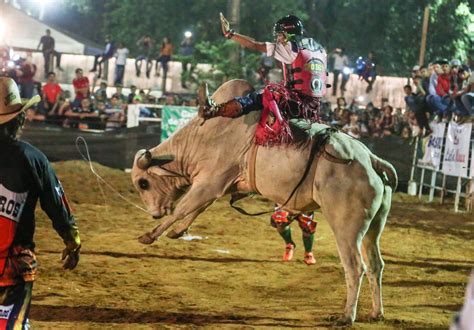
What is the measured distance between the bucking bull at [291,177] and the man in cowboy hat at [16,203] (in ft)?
11.4

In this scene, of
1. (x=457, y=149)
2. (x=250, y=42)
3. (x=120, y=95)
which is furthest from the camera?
(x=120, y=95)

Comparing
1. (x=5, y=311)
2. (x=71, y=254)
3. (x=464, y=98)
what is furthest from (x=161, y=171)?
(x=464, y=98)

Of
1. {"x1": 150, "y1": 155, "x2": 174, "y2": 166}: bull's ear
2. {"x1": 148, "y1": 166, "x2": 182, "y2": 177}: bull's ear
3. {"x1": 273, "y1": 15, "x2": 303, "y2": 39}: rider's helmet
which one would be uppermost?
{"x1": 273, "y1": 15, "x2": 303, "y2": 39}: rider's helmet

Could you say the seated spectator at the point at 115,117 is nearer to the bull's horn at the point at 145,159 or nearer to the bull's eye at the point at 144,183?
the bull's eye at the point at 144,183

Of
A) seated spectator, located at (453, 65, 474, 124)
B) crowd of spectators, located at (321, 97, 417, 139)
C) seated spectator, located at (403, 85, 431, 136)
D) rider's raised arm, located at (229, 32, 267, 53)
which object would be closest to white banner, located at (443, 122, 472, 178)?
seated spectator, located at (453, 65, 474, 124)

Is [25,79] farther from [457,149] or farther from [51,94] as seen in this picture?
[457,149]

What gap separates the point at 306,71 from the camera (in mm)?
8352

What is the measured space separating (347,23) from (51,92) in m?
18.6

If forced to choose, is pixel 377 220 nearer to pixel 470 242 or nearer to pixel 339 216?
pixel 339 216

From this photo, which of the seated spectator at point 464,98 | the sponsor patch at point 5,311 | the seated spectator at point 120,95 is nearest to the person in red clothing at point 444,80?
the seated spectator at point 464,98

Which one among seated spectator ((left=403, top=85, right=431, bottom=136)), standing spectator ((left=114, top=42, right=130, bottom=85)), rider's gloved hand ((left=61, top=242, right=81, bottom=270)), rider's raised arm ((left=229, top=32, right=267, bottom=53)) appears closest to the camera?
rider's gloved hand ((left=61, top=242, right=81, bottom=270))

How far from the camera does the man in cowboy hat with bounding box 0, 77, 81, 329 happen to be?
15.0 feet

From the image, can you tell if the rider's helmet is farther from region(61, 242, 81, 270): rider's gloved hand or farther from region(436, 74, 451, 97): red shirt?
region(436, 74, 451, 97): red shirt

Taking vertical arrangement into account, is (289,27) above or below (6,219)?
above
